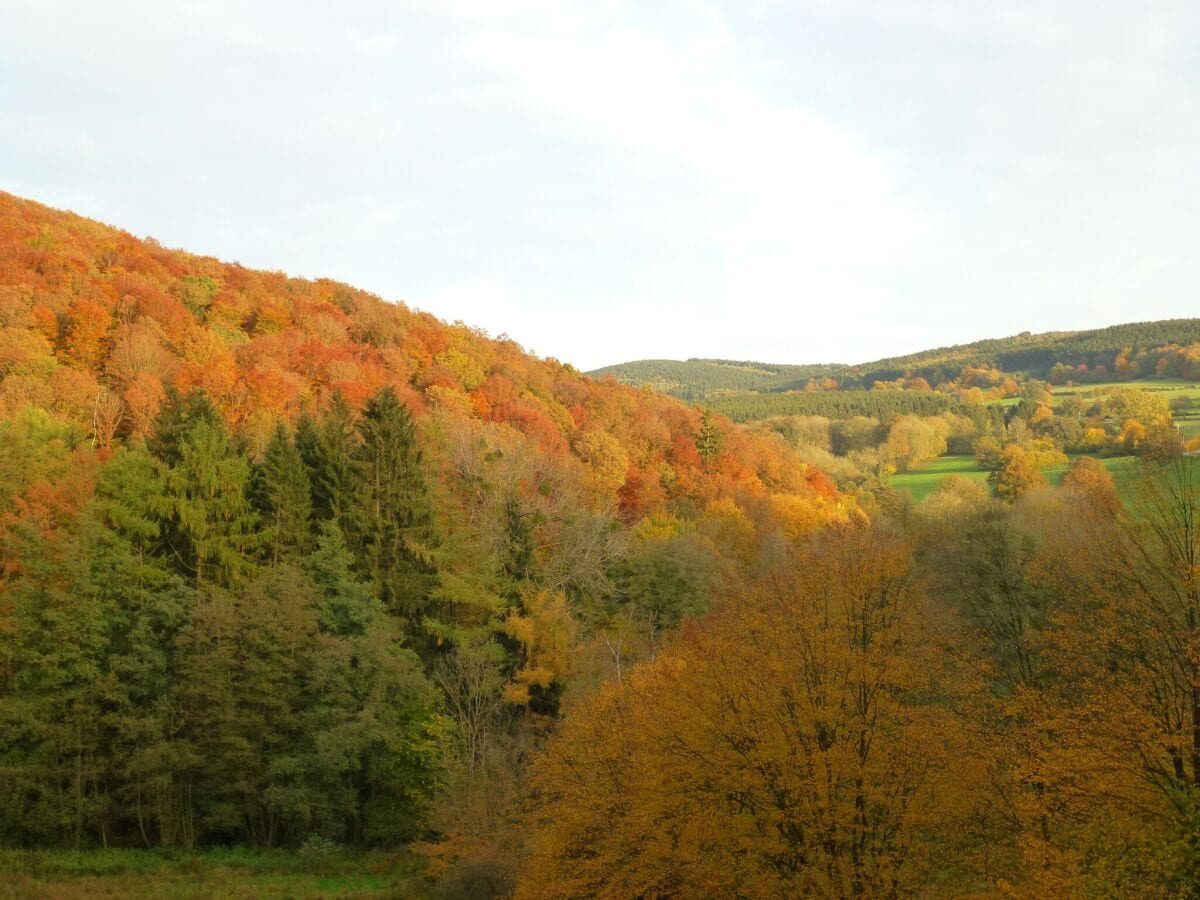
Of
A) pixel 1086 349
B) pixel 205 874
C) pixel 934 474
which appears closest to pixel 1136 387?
pixel 934 474

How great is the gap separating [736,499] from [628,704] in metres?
50.6

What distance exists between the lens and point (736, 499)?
2985 inches

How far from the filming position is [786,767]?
2050 cm

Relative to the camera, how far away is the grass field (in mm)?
92062

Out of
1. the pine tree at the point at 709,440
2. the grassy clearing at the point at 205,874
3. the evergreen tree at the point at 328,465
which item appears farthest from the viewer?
the pine tree at the point at 709,440

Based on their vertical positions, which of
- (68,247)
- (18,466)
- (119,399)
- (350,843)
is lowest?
(350,843)

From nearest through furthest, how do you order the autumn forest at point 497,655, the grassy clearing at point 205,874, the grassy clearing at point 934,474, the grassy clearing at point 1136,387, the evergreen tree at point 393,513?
the autumn forest at point 497,655, the grassy clearing at point 205,874, the evergreen tree at point 393,513, the grassy clearing at point 934,474, the grassy clearing at point 1136,387

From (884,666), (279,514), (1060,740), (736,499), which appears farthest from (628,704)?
(736,499)

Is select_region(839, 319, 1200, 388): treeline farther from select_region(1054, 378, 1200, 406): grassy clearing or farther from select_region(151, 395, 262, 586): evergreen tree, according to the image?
select_region(151, 395, 262, 586): evergreen tree

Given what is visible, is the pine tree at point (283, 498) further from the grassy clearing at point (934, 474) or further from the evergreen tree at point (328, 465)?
the grassy clearing at point (934, 474)

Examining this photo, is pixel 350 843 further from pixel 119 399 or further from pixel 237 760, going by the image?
pixel 119 399

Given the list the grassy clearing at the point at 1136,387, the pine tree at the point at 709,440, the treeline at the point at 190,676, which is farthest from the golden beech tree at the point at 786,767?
the grassy clearing at the point at 1136,387

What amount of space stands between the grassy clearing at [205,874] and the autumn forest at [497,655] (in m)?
0.22

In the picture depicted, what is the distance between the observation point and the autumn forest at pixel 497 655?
20.2 m
